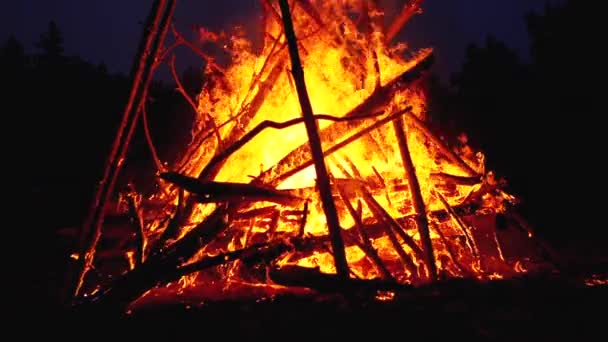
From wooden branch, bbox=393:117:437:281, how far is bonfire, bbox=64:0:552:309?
11 millimetres

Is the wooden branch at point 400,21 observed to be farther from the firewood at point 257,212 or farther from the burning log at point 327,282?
the burning log at point 327,282

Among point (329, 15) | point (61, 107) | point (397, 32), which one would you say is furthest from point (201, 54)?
point (61, 107)

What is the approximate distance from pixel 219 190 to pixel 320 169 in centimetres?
95

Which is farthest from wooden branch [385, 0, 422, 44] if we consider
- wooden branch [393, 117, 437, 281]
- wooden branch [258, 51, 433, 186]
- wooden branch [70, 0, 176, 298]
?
wooden branch [70, 0, 176, 298]

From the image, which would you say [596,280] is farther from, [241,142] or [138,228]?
[138,228]

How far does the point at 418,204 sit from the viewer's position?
14.0 ft

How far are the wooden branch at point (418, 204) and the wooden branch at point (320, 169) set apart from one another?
44.4 inches

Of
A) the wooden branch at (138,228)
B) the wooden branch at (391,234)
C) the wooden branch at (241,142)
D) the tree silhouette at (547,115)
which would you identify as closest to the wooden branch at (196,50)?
the wooden branch at (241,142)

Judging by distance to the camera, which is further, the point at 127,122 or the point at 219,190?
the point at 127,122

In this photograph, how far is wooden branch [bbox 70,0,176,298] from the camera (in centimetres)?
421

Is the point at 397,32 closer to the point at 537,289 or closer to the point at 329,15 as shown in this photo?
the point at 329,15

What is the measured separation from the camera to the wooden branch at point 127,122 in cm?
421

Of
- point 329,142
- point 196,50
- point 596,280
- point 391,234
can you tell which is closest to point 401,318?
point 391,234

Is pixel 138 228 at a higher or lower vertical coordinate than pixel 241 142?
lower
